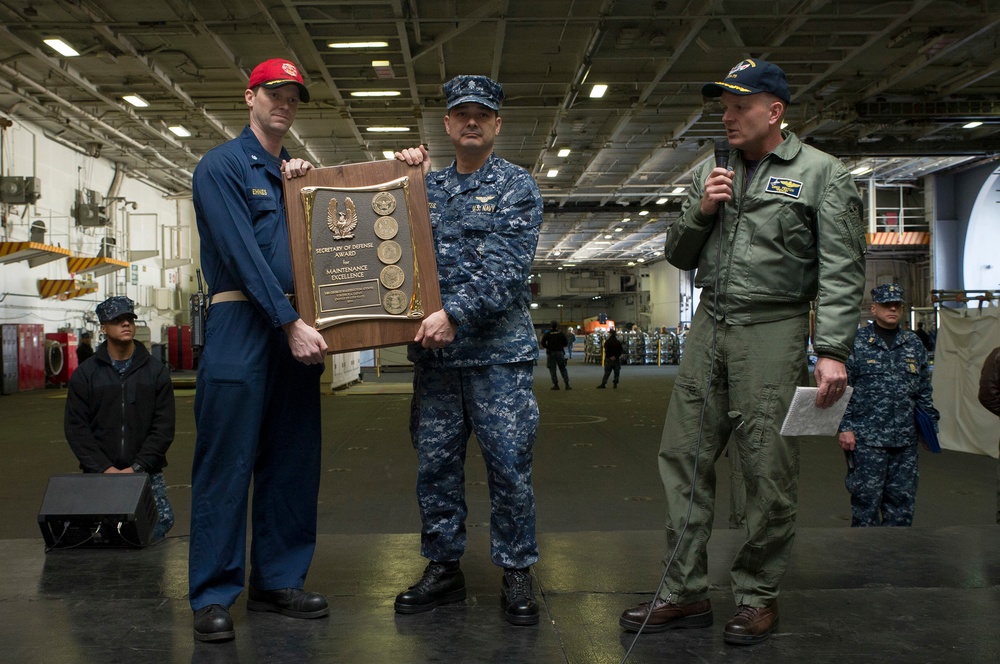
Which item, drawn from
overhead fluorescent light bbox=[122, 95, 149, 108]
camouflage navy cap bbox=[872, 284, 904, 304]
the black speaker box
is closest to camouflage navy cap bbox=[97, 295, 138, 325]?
the black speaker box

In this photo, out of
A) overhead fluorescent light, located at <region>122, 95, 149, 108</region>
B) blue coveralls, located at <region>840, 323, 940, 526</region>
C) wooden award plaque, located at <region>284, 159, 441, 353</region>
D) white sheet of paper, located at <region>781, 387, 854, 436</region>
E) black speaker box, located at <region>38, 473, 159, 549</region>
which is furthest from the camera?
overhead fluorescent light, located at <region>122, 95, 149, 108</region>

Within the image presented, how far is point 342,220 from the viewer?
3109mm

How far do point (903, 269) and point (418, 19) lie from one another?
26.2m

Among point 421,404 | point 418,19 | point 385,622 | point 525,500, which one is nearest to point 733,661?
point 525,500

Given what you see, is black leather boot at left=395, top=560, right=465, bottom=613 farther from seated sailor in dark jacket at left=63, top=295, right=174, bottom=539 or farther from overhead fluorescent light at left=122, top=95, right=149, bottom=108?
overhead fluorescent light at left=122, top=95, right=149, bottom=108

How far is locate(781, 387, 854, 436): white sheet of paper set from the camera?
281cm

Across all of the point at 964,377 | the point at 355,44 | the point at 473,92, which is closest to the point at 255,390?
the point at 473,92

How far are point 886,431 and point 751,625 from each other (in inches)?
125

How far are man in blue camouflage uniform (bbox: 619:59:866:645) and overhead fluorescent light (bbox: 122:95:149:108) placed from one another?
19.8m

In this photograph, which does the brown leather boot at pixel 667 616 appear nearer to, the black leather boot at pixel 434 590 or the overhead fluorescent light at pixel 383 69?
the black leather boot at pixel 434 590

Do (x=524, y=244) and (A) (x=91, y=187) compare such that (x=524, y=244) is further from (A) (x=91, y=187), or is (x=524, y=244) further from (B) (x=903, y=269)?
(B) (x=903, y=269)

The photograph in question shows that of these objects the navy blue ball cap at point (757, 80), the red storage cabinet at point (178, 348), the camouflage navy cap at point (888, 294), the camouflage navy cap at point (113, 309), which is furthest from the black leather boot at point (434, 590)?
the red storage cabinet at point (178, 348)

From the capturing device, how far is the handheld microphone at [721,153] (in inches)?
116

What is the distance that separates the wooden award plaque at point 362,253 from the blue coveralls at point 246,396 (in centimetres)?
14
